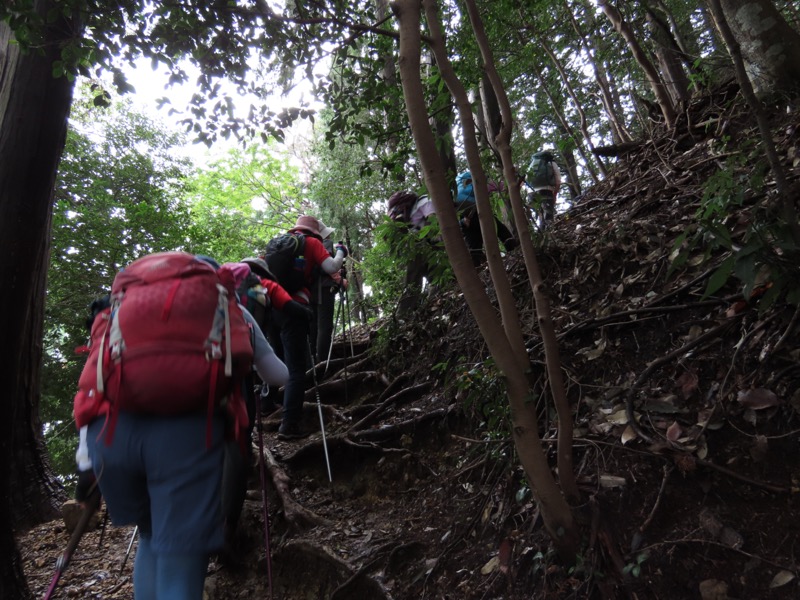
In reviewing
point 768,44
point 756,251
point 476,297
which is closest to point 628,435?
point 756,251

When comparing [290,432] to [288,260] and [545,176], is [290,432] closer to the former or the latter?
[288,260]

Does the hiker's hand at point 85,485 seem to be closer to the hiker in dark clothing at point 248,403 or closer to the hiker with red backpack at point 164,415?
the hiker with red backpack at point 164,415

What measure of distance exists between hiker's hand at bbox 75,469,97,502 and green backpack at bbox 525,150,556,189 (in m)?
6.56

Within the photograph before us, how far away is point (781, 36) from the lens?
11.8 ft

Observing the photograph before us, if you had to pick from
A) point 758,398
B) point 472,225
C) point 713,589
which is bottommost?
point 713,589

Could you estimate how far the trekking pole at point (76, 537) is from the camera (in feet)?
6.11

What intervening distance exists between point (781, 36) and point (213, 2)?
4064mm

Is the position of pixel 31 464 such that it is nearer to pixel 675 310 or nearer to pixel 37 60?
pixel 37 60

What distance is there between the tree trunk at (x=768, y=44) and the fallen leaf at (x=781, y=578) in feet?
11.6

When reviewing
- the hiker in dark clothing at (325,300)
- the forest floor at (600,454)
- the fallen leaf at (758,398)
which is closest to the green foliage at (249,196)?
the hiker in dark clothing at (325,300)

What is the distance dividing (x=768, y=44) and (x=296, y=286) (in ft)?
14.6

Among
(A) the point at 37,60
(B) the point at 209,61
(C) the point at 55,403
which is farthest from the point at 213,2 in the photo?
A: (C) the point at 55,403

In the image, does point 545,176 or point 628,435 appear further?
point 545,176

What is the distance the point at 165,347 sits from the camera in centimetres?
181
